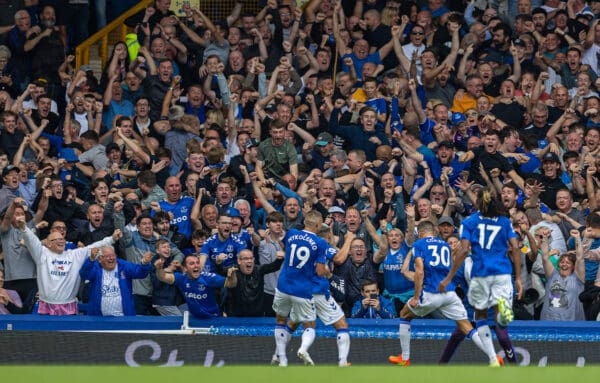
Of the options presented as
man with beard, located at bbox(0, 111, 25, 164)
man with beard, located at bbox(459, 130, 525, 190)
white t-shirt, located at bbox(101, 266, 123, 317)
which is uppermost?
man with beard, located at bbox(0, 111, 25, 164)

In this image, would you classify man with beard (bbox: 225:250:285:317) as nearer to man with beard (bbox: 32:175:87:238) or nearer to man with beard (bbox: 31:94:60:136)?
man with beard (bbox: 32:175:87:238)

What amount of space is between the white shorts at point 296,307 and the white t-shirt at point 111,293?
7.41 feet

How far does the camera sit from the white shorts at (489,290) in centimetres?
→ 1470

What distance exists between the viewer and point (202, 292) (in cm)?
1652

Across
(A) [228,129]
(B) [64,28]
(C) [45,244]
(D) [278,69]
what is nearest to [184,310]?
(C) [45,244]

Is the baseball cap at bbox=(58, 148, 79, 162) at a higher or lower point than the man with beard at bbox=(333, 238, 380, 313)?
higher

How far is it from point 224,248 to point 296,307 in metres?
1.99

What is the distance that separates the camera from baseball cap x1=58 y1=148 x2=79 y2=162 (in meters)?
19.7

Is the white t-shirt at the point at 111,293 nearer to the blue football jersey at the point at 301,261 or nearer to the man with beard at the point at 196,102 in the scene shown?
the blue football jersey at the point at 301,261

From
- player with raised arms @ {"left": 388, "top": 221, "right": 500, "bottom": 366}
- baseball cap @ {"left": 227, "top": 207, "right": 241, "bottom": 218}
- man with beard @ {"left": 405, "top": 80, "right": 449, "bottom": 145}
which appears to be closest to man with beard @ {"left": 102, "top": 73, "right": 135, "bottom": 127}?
baseball cap @ {"left": 227, "top": 207, "right": 241, "bottom": 218}

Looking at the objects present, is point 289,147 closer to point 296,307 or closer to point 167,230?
point 167,230

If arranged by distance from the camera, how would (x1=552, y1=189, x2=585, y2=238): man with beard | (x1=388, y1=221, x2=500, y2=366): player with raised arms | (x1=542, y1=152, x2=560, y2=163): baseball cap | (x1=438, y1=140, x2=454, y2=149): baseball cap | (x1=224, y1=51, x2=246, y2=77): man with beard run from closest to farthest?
(x1=388, y1=221, x2=500, y2=366): player with raised arms < (x1=552, y1=189, x2=585, y2=238): man with beard < (x1=542, y1=152, x2=560, y2=163): baseball cap < (x1=438, y1=140, x2=454, y2=149): baseball cap < (x1=224, y1=51, x2=246, y2=77): man with beard

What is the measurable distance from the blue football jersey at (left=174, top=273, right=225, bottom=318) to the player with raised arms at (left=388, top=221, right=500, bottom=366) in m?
2.47

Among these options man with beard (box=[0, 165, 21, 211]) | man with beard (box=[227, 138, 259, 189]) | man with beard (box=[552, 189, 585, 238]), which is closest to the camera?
man with beard (box=[552, 189, 585, 238])
